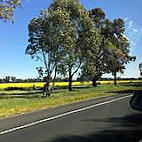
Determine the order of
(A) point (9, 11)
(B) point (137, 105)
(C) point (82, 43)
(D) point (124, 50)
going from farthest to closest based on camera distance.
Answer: (D) point (124, 50) < (C) point (82, 43) < (A) point (9, 11) < (B) point (137, 105)

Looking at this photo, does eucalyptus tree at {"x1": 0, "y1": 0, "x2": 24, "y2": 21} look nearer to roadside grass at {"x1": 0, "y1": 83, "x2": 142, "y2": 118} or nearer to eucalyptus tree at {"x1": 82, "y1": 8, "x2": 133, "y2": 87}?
roadside grass at {"x1": 0, "y1": 83, "x2": 142, "y2": 118}

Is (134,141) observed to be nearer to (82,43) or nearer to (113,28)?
(82,43)

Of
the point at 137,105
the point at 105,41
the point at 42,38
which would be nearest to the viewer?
the point at 137,105

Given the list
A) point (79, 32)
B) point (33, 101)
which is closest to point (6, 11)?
point (33, 101)

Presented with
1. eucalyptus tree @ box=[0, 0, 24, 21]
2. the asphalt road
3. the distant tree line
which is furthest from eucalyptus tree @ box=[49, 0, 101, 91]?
the asphalt road

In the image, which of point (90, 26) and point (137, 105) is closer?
point (137, 105)

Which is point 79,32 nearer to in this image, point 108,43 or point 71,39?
point 71,39

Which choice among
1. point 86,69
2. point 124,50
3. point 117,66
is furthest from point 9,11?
point 124,50

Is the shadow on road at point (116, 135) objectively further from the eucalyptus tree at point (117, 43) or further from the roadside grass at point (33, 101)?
the eucalyptus tree at point (117, 43)

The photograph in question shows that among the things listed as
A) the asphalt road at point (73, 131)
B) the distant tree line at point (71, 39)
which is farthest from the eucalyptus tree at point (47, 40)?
the asphalt road at point (73, 131)

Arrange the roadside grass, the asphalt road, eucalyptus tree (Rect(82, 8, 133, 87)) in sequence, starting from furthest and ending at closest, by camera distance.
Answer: eucalyptus tree (Rect(82, 8, 133, 87)), the roadside grass, the asphalt road

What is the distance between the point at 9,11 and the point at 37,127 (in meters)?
14.9

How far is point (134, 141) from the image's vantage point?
10.5 metres

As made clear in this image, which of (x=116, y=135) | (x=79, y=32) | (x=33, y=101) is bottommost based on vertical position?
(x=116, y=135)
